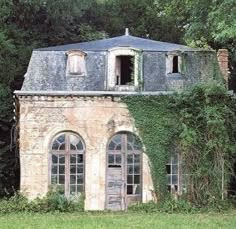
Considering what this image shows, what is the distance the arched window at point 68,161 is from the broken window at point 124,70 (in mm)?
3143

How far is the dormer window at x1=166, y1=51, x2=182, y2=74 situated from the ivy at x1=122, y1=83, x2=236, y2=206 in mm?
1727

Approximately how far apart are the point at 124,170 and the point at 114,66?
14.1 feet

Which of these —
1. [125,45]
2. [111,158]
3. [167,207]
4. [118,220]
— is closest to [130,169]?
[111,158]

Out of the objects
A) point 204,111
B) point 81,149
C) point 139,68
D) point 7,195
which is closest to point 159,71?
point 139,68

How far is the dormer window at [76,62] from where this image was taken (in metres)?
22.8

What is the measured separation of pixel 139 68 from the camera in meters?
22.7

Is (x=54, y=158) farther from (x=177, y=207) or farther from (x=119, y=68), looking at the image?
(x=177, y=207)

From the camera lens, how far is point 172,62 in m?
23.1

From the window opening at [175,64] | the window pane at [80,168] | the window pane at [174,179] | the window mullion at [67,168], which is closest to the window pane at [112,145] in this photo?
the window pane at [80,168]

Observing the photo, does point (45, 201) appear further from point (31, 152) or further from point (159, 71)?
point (159, 71)

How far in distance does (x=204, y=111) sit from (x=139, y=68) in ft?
11.1

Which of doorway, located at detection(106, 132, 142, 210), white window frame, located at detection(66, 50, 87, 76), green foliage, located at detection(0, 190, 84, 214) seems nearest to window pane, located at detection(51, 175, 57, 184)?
green foliage, located at detection(0, 190, 84, 214)

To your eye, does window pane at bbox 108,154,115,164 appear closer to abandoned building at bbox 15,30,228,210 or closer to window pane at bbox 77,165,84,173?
abandoned building at bbox 15,30,228,210

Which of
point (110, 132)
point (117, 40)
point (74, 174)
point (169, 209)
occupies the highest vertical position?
point (117, 40)
